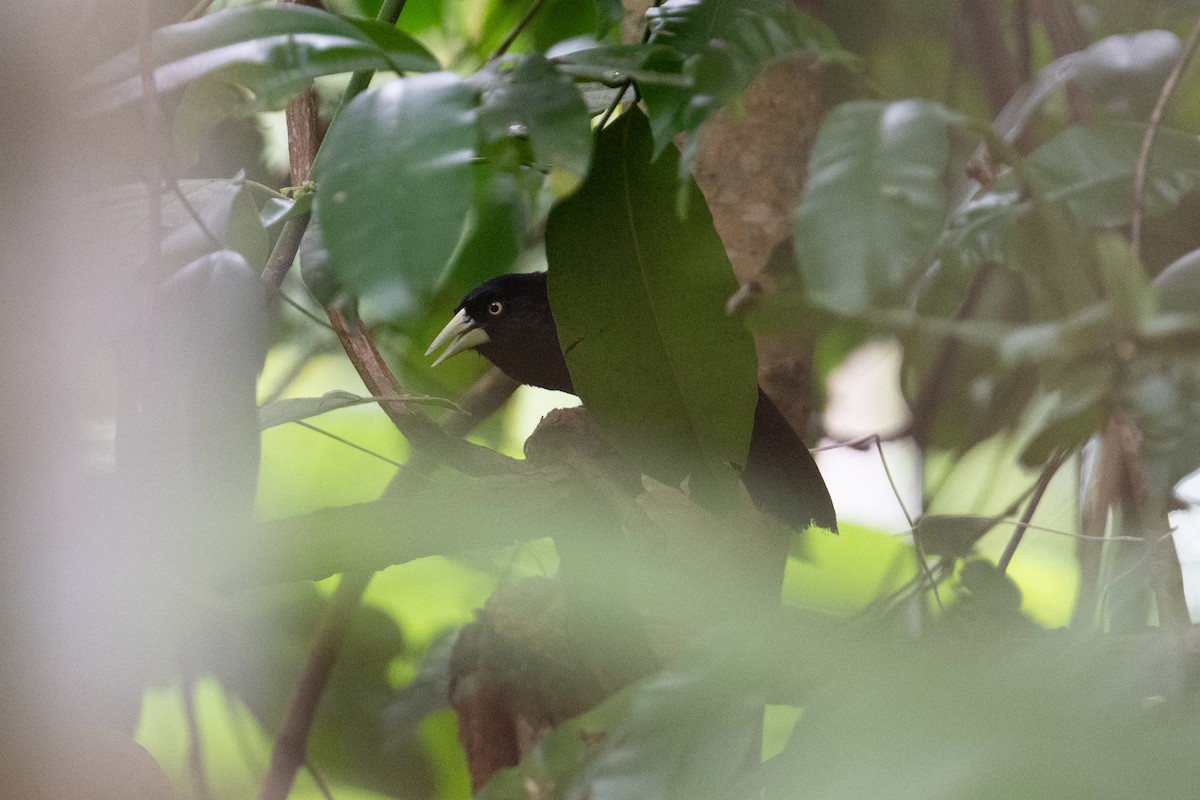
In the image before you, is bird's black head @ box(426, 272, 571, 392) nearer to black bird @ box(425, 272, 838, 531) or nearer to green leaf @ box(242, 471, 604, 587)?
black bird @ box(425, 272, 838, 531)

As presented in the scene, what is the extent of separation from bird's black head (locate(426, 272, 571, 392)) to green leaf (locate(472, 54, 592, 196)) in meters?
0.80

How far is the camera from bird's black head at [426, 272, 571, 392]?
1.36 m

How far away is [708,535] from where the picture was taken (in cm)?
108

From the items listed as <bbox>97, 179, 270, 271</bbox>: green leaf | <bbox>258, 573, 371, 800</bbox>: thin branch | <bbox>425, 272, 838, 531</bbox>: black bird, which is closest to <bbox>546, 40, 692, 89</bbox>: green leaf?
<bbox>97, 179, 270, 271</bbox>: green leaf

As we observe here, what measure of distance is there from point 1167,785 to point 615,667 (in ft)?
1.95

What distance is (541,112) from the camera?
53 centimetres

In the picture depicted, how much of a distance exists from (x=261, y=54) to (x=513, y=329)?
850mm

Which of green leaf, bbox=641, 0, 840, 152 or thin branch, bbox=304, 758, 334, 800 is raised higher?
green leaf, bbox=641, 0, 840, 152

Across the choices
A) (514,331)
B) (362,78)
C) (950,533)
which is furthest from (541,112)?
(514,331)

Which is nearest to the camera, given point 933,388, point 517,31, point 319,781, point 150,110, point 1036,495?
point 150,110

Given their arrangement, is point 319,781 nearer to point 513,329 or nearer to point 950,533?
point 513,329

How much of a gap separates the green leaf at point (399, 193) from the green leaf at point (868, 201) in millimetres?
149

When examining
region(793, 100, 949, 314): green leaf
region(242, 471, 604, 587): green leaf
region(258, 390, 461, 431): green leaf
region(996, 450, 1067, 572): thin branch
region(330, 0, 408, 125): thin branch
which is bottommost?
region(996, 450, 1067, 572): thin branch

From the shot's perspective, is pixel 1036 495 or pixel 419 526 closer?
pixel 419 526
